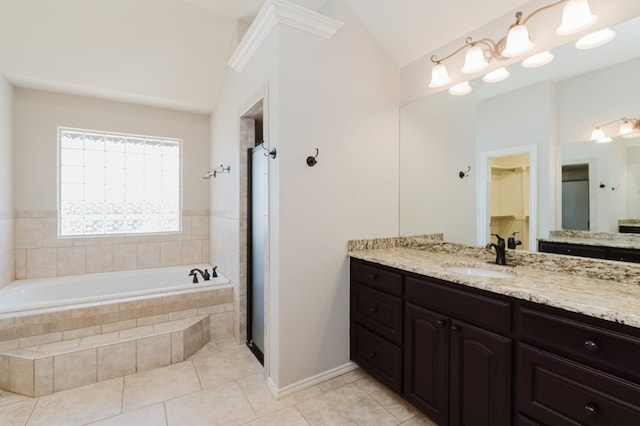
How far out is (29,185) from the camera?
3.09 metres

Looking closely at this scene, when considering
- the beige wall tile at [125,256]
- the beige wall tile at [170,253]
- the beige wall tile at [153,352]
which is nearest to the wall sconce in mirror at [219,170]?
the beige wall tile at [170,253]

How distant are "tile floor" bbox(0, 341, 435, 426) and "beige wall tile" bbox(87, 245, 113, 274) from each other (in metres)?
1.51

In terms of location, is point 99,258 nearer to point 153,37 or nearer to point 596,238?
point 153,37

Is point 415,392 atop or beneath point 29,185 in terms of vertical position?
beneath

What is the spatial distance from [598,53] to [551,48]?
0.21 meters

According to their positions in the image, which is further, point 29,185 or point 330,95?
point 29,185

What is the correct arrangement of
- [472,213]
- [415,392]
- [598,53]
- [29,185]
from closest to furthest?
[598,53], [415,392], [472,213], [29,185]

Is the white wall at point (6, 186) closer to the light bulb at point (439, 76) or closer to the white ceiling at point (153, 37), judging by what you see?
the white ceiling at point (153, 37)

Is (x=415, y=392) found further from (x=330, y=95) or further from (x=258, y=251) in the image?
(x=330, y=95)

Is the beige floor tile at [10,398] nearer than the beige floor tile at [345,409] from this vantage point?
No

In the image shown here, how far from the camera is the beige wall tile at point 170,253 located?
3715mm

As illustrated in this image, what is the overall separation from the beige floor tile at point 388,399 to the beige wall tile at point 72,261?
3210mm

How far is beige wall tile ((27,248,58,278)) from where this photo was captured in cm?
312

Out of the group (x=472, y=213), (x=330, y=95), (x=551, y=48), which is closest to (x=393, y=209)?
(x=472, y=213)
